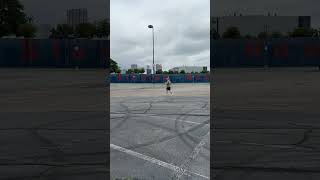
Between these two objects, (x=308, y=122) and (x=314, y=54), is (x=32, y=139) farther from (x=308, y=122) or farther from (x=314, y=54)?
(x=314, y=54)

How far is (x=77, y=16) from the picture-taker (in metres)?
9.62

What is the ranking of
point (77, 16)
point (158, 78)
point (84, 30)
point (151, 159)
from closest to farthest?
point (151, 159) < point (77, 16) < point (84, 30) < point (158, 78)

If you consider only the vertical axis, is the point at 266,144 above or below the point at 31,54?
below

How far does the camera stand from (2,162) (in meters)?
8.56

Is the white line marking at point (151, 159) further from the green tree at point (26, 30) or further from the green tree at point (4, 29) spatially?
the green tree at point (26, 30)

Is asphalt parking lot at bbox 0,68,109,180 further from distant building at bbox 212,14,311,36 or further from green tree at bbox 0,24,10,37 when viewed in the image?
distant building at bbox 212,14,311,36

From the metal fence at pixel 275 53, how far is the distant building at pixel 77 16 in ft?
119

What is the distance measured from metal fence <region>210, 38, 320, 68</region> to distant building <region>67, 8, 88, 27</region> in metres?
36.4

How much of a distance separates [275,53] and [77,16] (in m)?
40.5

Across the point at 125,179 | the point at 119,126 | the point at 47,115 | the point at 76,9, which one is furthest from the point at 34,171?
the point at 47,115

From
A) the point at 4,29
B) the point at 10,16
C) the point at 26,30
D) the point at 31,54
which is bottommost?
the point at 31,54

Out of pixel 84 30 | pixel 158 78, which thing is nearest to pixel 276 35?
pixel 158 78

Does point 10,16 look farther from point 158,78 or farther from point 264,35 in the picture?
point 158,78

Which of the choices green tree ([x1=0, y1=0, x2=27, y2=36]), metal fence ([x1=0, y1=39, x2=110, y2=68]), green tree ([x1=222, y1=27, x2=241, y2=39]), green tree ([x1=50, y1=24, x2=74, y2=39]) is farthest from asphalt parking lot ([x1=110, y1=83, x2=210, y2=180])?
green tree ([x1=222, y1=27, x2=241, y2=39])
